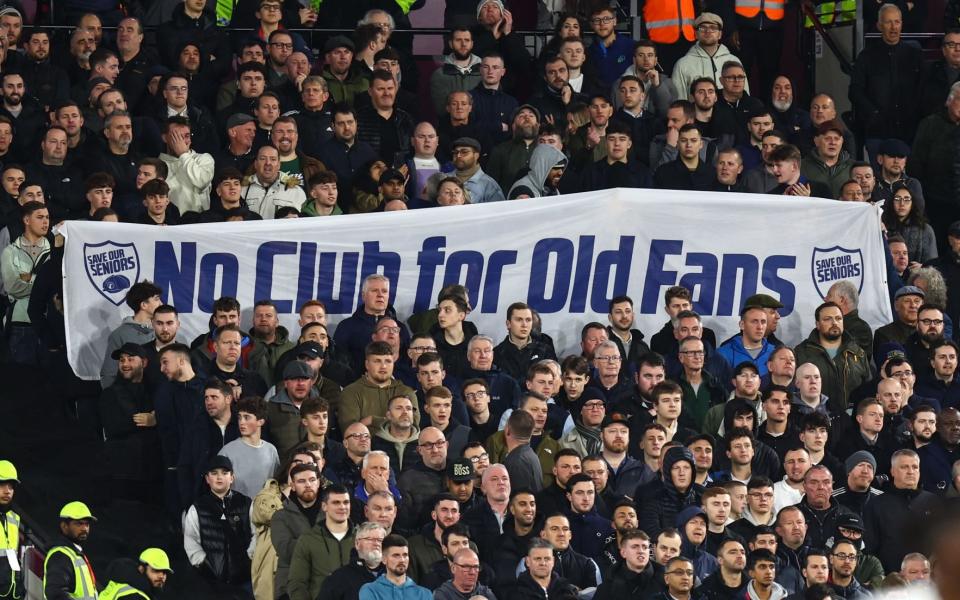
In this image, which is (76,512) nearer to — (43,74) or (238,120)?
(238,120)

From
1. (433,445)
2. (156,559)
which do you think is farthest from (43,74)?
(433,445)

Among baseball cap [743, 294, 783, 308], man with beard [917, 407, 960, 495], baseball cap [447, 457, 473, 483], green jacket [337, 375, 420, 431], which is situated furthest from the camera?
baseball cap [743, 294, 783, 308]

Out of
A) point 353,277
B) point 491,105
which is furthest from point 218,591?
point 491,105

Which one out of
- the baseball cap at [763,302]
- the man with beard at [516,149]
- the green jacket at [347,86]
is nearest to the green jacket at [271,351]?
the man with beard at [516,149]

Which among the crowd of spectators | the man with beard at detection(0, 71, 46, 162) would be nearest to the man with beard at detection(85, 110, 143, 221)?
the crowd of spectators

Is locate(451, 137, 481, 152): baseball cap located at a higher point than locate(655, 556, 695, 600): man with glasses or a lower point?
higher

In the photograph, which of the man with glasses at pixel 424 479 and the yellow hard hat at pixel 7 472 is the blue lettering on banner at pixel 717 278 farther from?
the yellow hard hat at pixel 7 472

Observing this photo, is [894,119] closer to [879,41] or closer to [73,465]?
[879,41]

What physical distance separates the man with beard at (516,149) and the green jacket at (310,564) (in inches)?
172

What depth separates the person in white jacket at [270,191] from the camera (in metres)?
11.6

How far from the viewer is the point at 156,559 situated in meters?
8.98

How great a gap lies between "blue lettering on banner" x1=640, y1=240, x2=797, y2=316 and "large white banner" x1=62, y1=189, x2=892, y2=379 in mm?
10

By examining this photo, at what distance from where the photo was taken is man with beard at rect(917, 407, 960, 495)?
10414mm

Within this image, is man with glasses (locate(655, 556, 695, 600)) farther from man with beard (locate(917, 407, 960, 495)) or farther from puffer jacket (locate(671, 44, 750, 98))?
puffer jacket (locate(671, 44, 750, 98))
